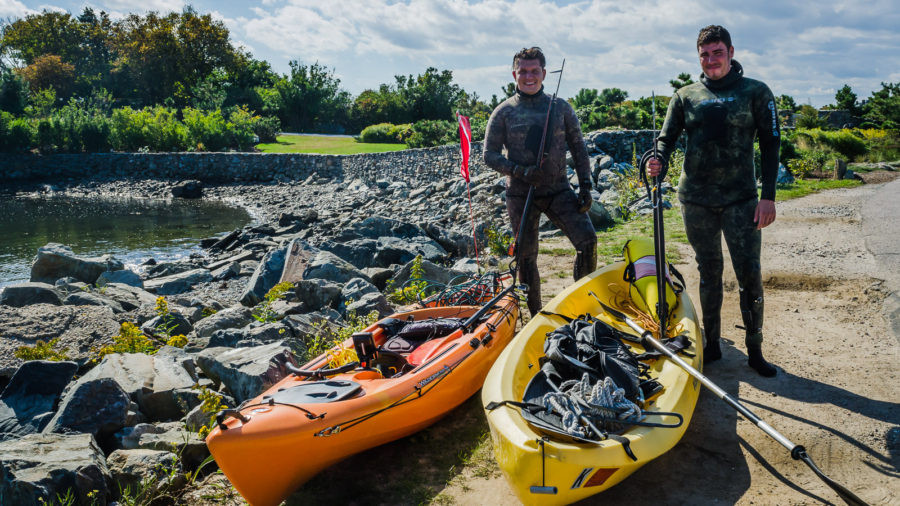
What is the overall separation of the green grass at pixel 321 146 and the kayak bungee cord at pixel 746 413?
22839 mm

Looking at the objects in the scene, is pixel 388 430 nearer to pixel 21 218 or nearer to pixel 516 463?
pixel 516 463

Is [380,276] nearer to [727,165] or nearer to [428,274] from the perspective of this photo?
[428,274]

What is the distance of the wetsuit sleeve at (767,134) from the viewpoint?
401cm

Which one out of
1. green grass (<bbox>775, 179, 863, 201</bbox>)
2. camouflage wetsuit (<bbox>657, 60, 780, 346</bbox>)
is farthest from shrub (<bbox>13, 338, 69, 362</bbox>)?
green grass (<bbox>775, 179, 863, 201</bbox>)

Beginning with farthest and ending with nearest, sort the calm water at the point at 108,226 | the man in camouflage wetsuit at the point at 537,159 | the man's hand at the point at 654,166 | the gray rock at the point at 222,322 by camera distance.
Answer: the calm water at the point at 108,226
the gray rock at the point at 222,322
the man in camouflage wetsuit at the point at 537,159
the man's hand at the point at 654,166

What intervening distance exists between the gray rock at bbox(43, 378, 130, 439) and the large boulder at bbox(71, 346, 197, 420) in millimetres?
69

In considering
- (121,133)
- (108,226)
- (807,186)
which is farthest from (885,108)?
(121,133)

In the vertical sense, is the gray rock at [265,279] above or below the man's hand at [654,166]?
below

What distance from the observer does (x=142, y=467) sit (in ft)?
11.9

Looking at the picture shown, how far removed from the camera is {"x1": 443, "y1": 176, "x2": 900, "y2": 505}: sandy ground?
3164mm

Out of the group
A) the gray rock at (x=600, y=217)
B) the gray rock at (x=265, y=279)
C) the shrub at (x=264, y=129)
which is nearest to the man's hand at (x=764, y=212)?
the gray rock at (x=265, y=279)

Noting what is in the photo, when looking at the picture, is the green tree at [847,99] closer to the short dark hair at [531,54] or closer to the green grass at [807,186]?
the green grass at [807,186]

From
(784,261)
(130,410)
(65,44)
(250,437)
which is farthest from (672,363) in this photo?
(65,44)

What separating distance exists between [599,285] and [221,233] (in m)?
15.1
